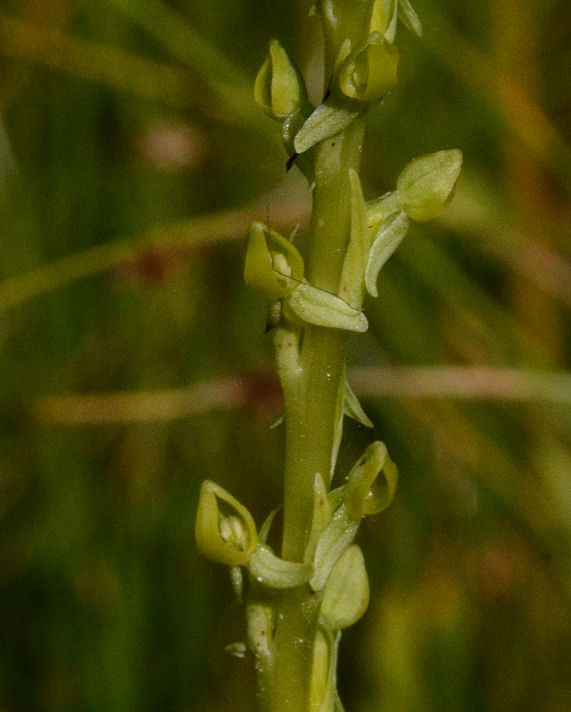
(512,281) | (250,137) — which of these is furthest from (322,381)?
(512,281)

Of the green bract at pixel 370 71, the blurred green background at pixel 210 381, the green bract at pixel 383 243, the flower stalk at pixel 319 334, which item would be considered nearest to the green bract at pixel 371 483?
the flower stalk at pixel 319 334

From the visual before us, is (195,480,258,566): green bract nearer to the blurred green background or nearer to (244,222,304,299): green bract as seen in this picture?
(244,222,304,299): green bract

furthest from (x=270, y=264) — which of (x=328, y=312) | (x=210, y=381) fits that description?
(x=210, y=381)

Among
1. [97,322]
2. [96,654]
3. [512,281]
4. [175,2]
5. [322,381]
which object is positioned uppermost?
[322,381]

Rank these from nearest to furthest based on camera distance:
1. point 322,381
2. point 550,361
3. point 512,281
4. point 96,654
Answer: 1. point 322,381
2. point 96,654
3. point 550,361
4. point 512,281

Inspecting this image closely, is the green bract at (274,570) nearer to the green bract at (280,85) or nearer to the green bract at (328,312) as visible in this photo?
the green bract at (328,312)

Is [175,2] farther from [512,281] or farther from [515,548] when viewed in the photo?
[515,548]

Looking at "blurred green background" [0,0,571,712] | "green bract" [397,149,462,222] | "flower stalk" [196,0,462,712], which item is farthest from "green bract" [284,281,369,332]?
"blurred green background" [0,0,571,712]
